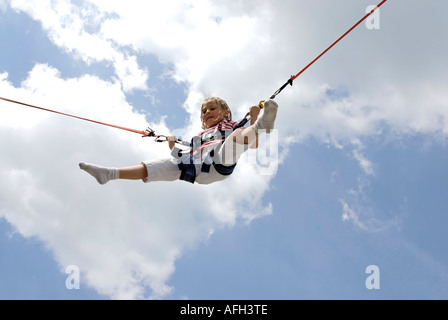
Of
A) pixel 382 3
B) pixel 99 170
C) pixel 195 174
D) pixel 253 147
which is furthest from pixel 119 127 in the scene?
pixel 382 3

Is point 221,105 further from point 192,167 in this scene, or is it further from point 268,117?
point 268,117

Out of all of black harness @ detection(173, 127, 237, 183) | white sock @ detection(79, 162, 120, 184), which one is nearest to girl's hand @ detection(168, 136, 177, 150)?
black harness @ detection(173, 127, 237, 183)

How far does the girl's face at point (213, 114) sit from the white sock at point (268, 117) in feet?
4.23

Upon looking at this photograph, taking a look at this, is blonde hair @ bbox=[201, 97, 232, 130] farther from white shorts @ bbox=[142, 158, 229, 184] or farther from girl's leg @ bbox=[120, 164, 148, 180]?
girl's leg @ bbox=[120, 164, 148, 180]

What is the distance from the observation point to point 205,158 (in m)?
5.43

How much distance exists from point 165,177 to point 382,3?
328 centimetres

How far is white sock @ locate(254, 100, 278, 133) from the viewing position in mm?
4422

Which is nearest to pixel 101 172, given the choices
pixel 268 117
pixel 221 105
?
pixel 221 105

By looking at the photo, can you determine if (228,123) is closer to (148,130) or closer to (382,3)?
(148,130)

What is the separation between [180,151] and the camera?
5566 millimetres

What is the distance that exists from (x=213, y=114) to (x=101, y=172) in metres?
1.72

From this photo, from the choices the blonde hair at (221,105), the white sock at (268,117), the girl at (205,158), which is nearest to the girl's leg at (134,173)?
the girl at (205,158)

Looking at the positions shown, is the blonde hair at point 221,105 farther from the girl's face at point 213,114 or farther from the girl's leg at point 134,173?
the girl's leg at point 134,173

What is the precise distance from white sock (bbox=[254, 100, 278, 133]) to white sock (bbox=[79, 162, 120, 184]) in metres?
1.79
